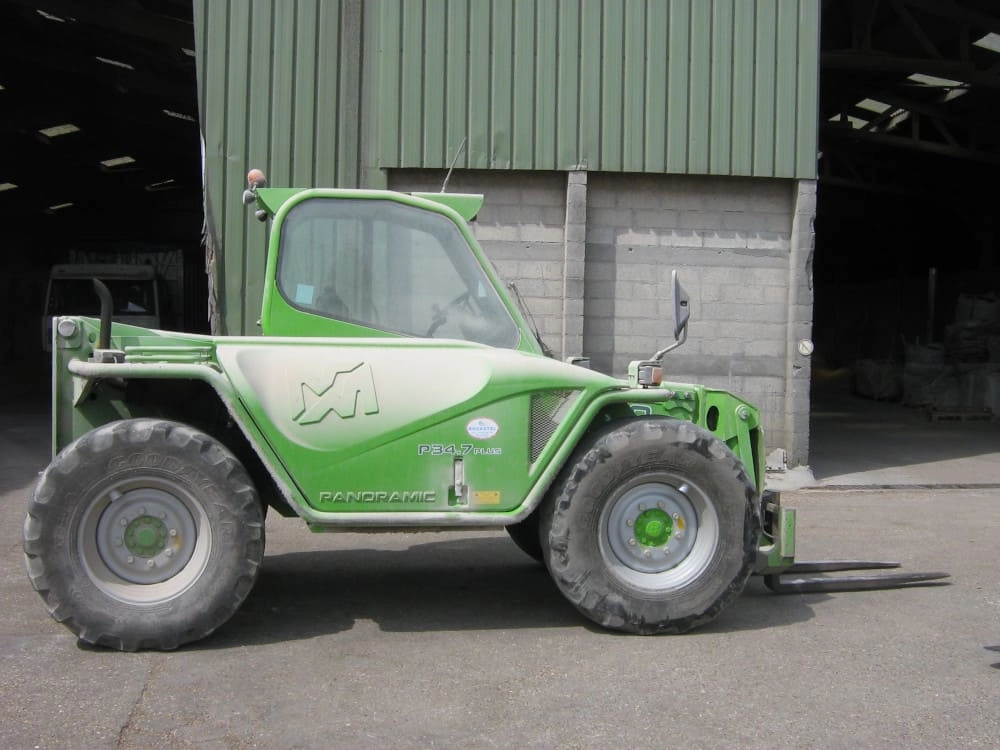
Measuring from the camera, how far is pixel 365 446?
508 centimetres

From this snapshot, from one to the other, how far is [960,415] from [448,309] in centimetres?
1506

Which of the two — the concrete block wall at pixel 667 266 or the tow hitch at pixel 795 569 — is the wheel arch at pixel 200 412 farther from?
the concrete block wall at pixel 667 266

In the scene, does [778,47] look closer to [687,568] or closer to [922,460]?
[922,460]

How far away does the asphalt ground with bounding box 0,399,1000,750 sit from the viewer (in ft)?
13.4

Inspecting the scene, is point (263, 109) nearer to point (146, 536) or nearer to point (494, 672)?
point (146, 536)

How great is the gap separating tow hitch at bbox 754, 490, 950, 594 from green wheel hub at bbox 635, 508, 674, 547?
64 centimetres

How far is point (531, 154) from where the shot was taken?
36.1 ft

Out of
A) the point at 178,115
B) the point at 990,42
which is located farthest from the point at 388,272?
the point at 178,115

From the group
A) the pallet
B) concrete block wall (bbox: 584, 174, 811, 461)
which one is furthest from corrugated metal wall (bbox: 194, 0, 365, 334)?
the pallet

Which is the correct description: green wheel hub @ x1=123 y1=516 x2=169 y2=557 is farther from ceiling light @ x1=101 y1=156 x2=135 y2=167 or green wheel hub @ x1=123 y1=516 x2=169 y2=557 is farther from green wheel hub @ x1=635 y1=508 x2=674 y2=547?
ceiling light @ x1=101 y1=156 x2=135 y2=167

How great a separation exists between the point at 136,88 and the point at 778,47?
1472 cm

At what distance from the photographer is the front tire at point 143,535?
4.85m

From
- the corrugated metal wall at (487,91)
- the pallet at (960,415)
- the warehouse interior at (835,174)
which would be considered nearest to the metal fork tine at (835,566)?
the corrugated metal wall at (487,91)

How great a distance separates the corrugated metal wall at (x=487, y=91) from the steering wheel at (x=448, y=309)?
5602 mm
